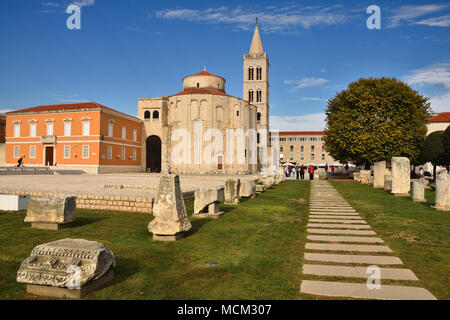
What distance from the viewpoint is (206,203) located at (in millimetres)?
9016

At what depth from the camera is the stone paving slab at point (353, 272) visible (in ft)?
14.0

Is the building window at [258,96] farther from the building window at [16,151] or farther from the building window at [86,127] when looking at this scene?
the building window at [16,151]

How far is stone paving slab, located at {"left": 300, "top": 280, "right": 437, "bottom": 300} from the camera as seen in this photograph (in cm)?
356

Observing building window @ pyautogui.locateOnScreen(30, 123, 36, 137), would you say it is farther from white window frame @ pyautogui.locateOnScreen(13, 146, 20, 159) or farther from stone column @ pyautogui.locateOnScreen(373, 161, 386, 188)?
stone column @ pyautogui.locateOnScreen(373, 161, 386, 188)

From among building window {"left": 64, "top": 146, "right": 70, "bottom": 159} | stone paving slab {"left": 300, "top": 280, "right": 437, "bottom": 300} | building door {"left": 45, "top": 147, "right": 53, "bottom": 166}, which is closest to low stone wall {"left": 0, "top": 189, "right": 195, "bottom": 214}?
stone paving slab {"left": 300, "top": 280, "right": 437, "bottom": 300}

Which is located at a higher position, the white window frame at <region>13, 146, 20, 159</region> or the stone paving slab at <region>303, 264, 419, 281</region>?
the white window frame at <region>13, 146, 20, 159</region>

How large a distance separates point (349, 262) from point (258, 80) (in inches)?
2449

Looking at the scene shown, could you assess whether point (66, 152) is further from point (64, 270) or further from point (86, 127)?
point (64, 270)

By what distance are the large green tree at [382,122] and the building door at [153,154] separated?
103 ft

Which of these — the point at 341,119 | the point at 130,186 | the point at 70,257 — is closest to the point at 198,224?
the point at 70,257

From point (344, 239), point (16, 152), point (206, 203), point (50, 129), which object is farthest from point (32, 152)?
point (344, 239)

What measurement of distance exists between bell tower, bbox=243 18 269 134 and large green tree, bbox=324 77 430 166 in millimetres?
34394
